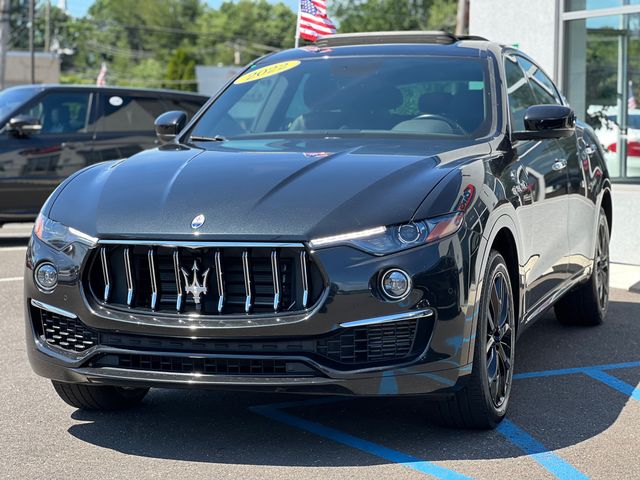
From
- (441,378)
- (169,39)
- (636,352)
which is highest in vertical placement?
(169,39)

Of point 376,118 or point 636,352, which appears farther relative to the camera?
point 636,352

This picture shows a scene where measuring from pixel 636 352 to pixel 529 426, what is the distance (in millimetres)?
2062

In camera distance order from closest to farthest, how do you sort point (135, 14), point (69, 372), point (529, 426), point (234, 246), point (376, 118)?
point (234, 246)
point (69, 372)
point (529, 426)
point (376, 118)
point (135, 14)

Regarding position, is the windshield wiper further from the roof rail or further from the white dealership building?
the white dealership building

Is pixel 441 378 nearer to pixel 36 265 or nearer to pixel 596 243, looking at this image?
pixel 36 265

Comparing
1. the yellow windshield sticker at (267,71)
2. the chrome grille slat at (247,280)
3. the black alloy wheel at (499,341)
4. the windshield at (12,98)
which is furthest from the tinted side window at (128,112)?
the chrome grille slat at (247,280)

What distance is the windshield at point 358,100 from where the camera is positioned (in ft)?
18.1

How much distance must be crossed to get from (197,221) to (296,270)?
1.44 ft

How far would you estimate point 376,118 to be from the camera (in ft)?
18.4

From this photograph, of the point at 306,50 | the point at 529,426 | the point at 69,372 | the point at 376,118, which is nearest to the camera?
the point at 69,372

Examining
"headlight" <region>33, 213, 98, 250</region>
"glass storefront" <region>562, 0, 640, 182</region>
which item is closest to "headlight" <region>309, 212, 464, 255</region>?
"headlight" <region>33, 213, 98, 250</region>

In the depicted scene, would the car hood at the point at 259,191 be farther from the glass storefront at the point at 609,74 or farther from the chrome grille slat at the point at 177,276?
the glass storefront at the point at 609,74

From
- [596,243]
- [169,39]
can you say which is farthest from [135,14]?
[596,243]

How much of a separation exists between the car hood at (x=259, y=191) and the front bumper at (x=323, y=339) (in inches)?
6.9
